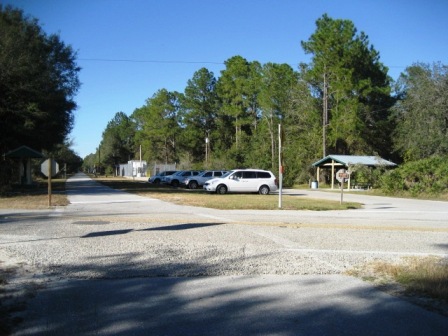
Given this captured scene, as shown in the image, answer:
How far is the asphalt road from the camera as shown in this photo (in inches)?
198

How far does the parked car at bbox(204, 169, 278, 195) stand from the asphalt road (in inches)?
658

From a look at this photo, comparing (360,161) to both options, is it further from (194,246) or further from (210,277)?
(210,277)

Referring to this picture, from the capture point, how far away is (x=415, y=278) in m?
6.93

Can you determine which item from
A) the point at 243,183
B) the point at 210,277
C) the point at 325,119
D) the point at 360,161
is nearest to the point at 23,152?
the point at 243,183

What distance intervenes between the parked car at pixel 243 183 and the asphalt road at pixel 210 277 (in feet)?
54.8

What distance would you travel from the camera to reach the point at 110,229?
12.0 m

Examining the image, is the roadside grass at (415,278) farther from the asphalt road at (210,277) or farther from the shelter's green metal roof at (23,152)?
the shelter's green metal roof at (23,152)

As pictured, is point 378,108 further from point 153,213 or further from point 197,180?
point 153,213

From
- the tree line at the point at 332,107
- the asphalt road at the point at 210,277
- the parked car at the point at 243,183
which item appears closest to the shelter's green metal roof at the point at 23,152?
the parked car at the point at 243,183

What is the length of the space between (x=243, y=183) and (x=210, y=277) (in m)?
23.5

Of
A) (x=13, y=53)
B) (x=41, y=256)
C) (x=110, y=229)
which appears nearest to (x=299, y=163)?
(x=13, y=53)

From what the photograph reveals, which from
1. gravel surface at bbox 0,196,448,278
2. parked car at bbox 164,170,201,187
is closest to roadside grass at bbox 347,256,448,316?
gravel surface at bbox 0,196,448,278

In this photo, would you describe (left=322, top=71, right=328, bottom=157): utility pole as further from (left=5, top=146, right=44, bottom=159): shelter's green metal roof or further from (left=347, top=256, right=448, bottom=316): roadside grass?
(left=347, top=256, right=448, bottom=316): roadside grass

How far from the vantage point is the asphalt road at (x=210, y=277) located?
5.03 meters
